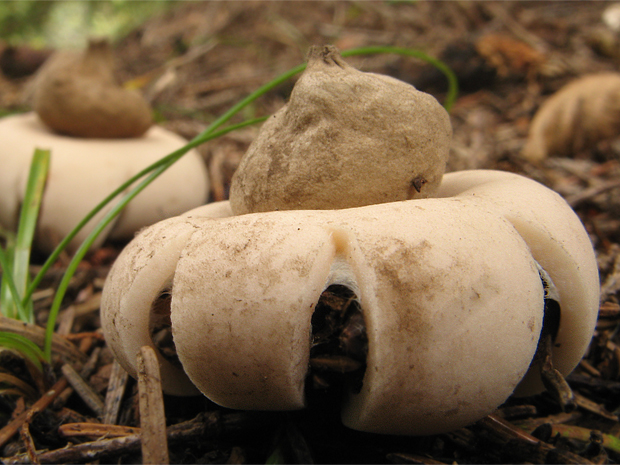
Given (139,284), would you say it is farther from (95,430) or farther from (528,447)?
(528,447)

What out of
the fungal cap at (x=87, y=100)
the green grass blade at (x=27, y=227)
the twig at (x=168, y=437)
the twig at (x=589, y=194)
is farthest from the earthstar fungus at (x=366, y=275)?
the fungal cap at (x=87, y=100)

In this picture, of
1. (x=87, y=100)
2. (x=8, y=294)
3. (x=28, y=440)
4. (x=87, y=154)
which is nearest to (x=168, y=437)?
(x=28, y=440)

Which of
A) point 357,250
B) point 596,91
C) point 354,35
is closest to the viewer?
point 357,250

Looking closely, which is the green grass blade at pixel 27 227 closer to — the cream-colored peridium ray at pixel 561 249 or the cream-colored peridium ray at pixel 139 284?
the cream-colored peridium ray at pixel 139 284

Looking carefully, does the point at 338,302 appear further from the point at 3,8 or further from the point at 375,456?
the point at 3,8

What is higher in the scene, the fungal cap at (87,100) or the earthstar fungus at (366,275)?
A: the fungal cap at (87,100)

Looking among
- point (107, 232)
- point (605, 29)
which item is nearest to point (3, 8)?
point (107, 232)

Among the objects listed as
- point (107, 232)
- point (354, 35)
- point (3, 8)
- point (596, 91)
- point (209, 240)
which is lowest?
point (107, 232)
